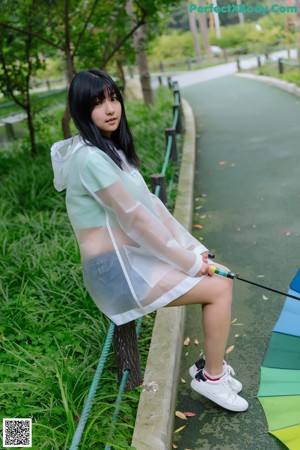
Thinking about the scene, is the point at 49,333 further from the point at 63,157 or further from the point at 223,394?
the point at 63,157

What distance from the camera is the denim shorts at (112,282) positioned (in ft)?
7.77

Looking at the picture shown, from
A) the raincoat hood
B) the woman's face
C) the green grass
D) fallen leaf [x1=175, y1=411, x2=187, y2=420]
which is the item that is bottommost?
fallen leaf [x1=175, y1=411, x2=187, y2=420]

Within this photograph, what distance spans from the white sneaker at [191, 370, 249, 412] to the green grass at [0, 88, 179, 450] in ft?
1.24

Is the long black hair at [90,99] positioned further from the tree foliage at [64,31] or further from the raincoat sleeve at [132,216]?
the tree foliage at [64,31]

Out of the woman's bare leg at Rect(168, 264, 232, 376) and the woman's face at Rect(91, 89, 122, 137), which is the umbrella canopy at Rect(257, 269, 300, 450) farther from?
the woman's face at Rect(91, 89, 122, 137)

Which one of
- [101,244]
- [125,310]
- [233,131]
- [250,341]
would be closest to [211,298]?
[125,310]

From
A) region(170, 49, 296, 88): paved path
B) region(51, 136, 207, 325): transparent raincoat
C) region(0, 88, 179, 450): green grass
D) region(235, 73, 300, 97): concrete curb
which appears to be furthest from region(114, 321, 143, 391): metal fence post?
region(170, 49, 296, 88): paved path

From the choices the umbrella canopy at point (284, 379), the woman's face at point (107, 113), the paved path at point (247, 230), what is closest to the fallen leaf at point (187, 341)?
the paved path at point (247, 230)

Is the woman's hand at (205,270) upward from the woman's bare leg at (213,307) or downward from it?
upward

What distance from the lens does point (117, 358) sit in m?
2.77

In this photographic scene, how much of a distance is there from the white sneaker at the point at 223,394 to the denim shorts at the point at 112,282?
2.10 ft

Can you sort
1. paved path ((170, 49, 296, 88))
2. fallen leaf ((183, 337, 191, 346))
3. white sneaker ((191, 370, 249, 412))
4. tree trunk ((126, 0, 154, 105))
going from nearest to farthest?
white sneaker ((191, 370, 249, 412)) → fallen leaf ((183, 337, 191, 346)) → tree trunk ((126, 0, 154, 105)) → paved path ((170, 49, 296, 88))

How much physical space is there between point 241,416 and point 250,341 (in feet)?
2.31

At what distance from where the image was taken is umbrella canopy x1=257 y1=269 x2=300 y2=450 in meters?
2.37
